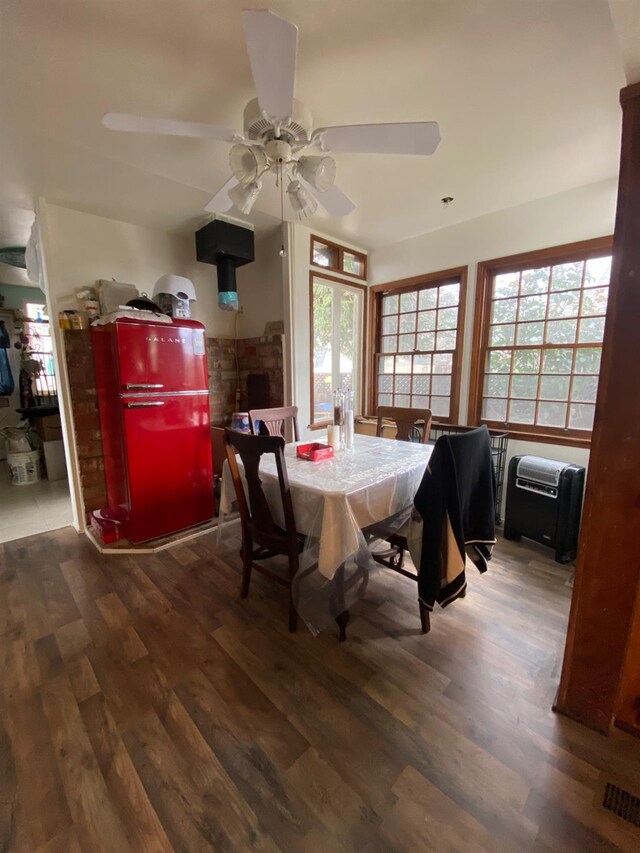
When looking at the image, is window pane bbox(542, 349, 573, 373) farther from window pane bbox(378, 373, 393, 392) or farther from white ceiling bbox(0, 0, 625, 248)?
window pane bbox(378, 373, 393, 392)

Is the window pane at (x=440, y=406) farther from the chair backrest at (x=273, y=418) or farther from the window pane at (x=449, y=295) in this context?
the chair backrest at (x=273, y=418)

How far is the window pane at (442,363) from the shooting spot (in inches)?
132

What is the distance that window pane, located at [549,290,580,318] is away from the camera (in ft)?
8.67

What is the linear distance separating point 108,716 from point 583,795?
1683 millimetres

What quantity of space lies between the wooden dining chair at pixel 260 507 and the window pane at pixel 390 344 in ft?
8.35

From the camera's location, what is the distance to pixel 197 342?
2740 mm

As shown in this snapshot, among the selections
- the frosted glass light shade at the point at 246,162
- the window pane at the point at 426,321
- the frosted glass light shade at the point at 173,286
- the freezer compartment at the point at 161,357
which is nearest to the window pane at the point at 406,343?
the window pane at the point at 426,321

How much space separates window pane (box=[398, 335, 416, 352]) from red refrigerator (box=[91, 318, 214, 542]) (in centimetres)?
215

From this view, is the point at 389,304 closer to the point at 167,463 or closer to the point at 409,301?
the point at 409,301

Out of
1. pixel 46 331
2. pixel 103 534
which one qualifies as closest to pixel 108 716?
pixel 103 534

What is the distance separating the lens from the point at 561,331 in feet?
8.92

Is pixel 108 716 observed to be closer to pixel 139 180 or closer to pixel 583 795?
pixel 583 795

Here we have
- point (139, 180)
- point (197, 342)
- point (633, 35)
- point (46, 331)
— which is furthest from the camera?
point (46, 331)

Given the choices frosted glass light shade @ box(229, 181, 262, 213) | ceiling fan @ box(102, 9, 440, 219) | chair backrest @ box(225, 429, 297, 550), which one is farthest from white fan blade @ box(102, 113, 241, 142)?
chair backrest @ box(225, 429, 297, 550)
